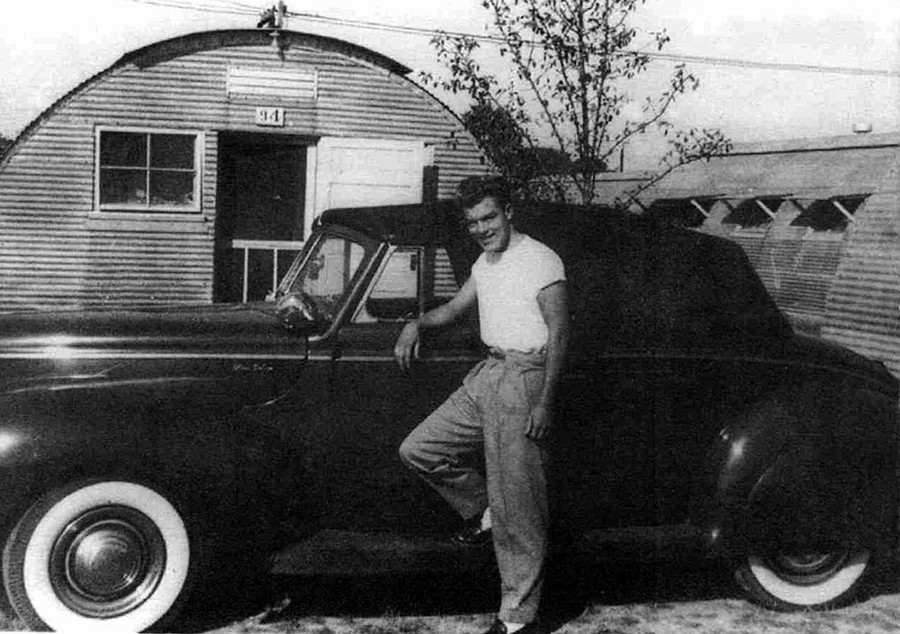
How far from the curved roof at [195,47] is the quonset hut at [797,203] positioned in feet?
20.2

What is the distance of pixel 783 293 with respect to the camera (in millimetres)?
17766

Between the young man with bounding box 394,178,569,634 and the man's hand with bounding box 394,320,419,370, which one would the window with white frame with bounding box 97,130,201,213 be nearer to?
the man's hand with bounding box 394,320,419,370

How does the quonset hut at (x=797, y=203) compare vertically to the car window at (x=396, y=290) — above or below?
above

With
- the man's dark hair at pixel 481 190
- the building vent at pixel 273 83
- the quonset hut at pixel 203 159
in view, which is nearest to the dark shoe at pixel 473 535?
the man's dark hair at pixel 481 190

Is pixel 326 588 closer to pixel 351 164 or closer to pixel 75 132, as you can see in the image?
pixel 351 164

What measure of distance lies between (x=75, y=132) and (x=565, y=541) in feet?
28.0

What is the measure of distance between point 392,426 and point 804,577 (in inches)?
74.7

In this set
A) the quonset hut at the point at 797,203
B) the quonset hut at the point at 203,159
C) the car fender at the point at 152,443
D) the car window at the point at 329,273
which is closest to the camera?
the car fender at the point at 152,443

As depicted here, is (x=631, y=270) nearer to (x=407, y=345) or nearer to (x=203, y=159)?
(x=407, y=345)

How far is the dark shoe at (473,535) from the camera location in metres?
3.60

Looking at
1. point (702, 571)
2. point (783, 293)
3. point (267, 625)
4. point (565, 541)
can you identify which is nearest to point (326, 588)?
point (267, 625)

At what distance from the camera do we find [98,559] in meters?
3.30

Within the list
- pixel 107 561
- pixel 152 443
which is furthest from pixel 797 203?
pixel 107 561

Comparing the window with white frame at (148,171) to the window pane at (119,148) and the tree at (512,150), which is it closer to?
the window pane at (119,148)
